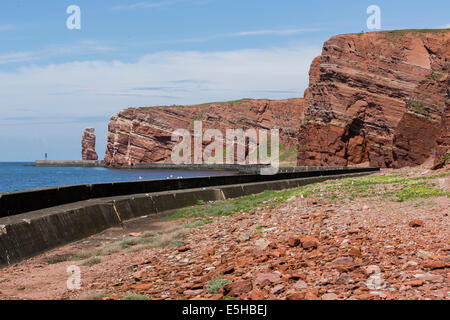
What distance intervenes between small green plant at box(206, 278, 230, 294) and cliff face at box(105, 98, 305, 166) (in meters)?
149

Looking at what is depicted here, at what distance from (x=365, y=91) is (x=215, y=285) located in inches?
2742

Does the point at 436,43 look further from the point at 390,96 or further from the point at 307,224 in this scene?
the point at 307,224

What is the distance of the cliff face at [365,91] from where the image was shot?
6844 cm

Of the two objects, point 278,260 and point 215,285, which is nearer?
point 215,285

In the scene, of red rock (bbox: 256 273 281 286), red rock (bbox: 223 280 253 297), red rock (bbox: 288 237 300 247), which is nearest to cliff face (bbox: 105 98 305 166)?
red rock (bbox: 288 237 300 247)

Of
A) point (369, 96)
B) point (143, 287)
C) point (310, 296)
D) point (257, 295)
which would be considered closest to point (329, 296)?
point (310, 296)

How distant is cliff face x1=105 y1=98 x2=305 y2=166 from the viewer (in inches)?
6378

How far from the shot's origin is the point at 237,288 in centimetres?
619

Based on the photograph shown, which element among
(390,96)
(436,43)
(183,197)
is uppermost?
(436,43)

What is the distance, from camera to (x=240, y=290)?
6.15m

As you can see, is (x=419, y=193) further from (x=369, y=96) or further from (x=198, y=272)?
(x=369, y=96)
